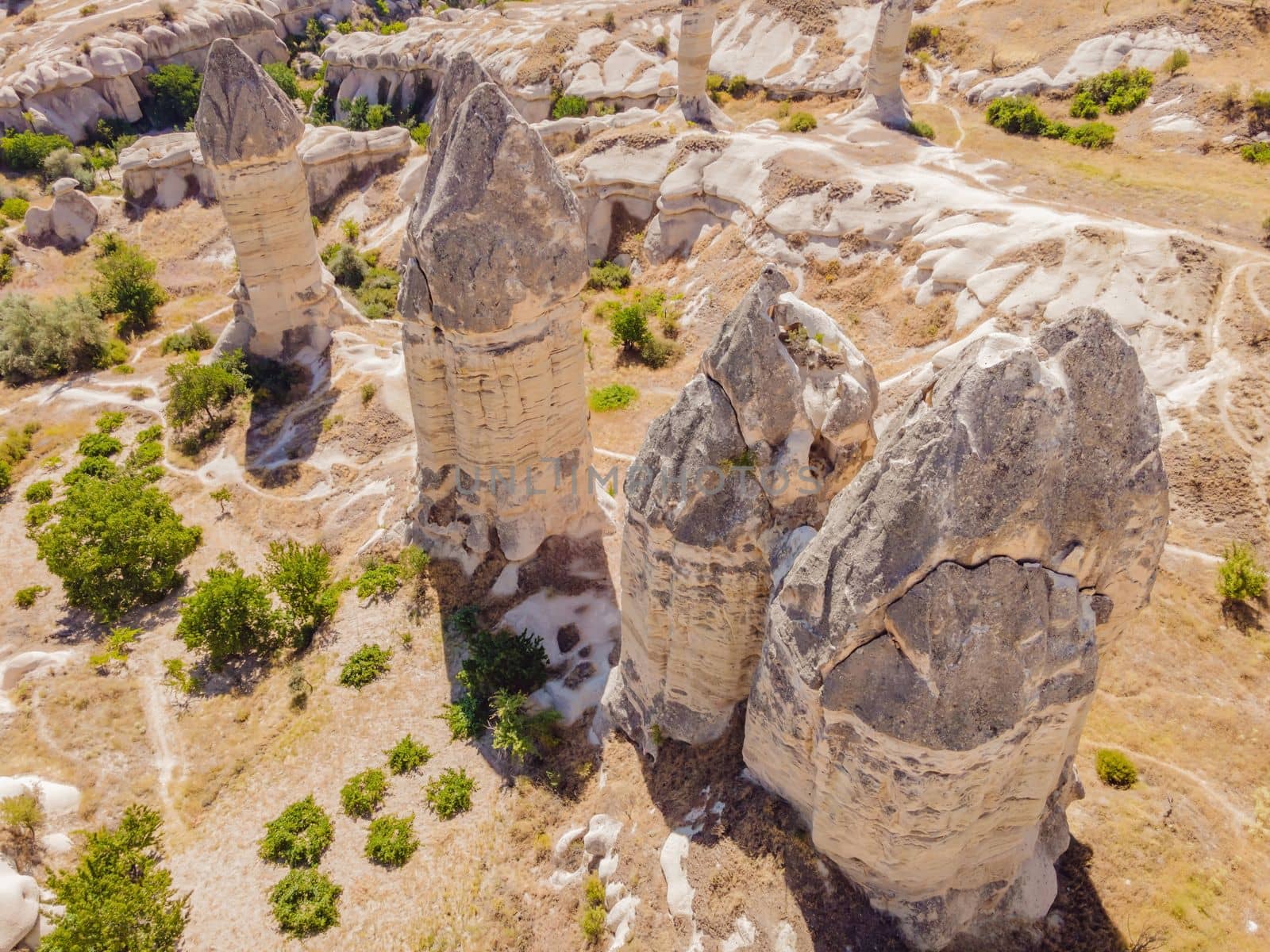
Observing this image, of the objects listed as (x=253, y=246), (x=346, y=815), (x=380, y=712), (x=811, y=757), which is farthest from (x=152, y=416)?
(x=811, y=757)

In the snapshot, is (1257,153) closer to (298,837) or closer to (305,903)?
(298,837)

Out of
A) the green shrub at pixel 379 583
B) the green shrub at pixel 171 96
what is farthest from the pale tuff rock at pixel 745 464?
the green shrub at pixel 171 96

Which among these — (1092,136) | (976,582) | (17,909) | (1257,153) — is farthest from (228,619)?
(1257,153)

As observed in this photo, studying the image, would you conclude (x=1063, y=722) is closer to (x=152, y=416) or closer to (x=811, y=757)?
(x=811, y=757)

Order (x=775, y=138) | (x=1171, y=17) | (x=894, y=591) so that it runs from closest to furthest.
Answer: (x=894, y=591) → (x=775, y=138) → (x=1171, y=17)

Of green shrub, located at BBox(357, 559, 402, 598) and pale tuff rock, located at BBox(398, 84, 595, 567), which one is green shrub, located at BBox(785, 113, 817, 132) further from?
green shrub, located at BBox(357, 559, 402, 598)

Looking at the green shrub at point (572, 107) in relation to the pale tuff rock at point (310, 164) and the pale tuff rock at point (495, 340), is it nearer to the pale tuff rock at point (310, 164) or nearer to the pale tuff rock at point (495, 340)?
the pale tuff rock at point (310, 164)
